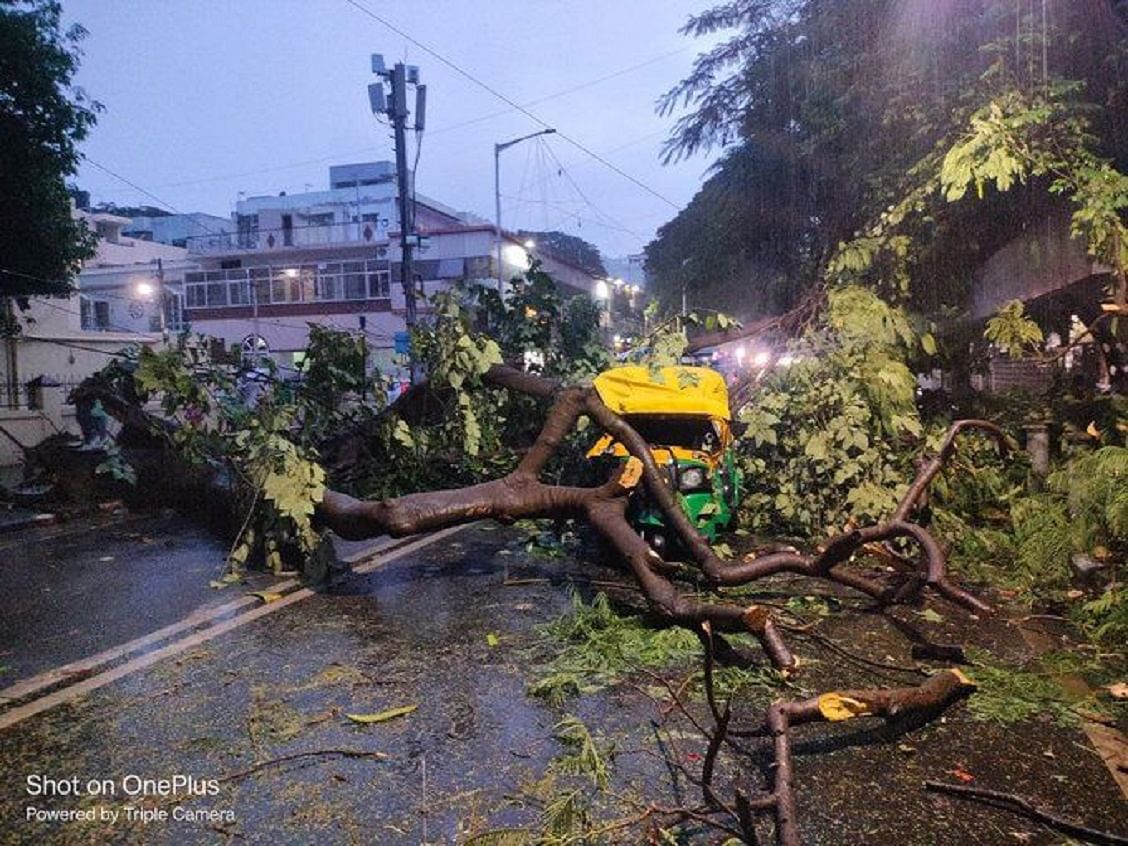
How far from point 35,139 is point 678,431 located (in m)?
14.1

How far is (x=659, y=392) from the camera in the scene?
26.7 ft

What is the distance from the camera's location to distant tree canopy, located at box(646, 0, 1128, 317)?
352 inches

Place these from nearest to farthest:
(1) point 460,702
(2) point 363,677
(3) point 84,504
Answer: (1) point 460,702 < (2) point 363,677 < (3) point 84,504

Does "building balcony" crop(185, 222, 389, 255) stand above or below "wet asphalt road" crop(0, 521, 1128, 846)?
above

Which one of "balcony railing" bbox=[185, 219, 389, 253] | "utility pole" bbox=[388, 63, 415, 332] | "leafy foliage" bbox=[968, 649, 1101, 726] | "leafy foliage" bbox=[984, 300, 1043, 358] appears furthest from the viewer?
"balcony railing" bbox=[185, 219, 389, 253]

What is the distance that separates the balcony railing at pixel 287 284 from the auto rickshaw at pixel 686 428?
3855 centimetres

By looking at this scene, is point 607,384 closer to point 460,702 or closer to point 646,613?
point 646,613

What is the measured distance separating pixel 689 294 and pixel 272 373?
2082cm

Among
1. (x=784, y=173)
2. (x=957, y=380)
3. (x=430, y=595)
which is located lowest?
(x=430, y=595)

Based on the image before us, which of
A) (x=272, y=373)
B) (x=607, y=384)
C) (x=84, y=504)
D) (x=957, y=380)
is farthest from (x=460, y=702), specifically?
(x=957, y=380)

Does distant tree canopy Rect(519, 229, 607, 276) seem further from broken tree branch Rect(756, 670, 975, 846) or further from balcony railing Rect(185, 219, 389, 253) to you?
broken tree branch Rect(756, 670, 975, 846)

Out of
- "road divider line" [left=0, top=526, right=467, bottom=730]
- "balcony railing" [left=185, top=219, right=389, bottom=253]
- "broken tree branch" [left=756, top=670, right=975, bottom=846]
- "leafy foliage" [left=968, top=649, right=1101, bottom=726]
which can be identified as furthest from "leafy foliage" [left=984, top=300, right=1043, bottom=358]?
"balcony railing" [left=185, top=219, right=389, bottom=253]

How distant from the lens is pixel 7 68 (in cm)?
1384

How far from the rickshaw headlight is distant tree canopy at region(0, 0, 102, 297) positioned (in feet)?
47.1
